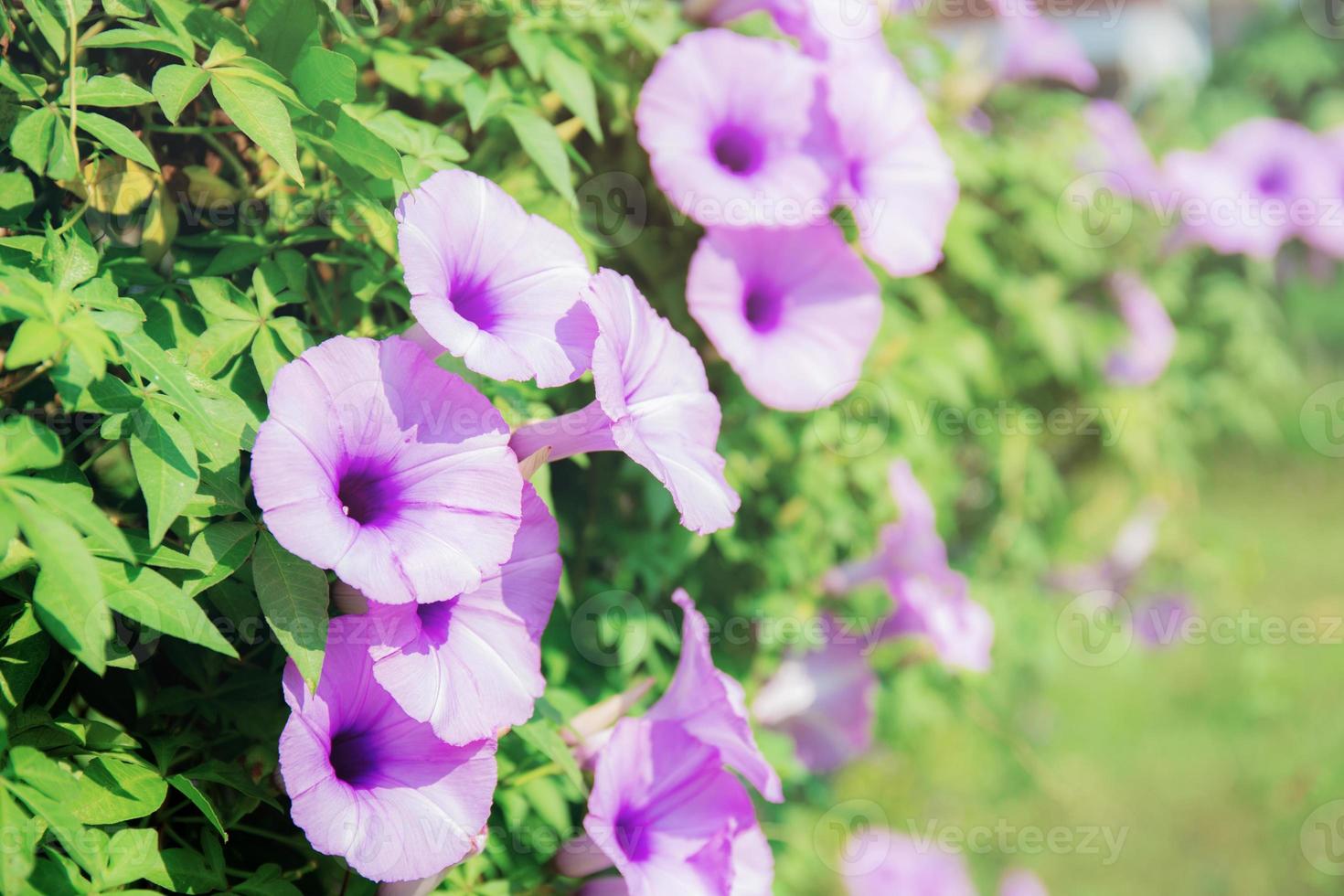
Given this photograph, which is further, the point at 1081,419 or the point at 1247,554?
the point at 1247,554

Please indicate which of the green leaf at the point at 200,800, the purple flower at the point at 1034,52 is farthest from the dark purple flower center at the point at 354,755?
the purple flower at the point at 1034,52

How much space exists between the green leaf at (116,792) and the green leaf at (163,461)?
0.76ft

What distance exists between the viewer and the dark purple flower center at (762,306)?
5.13 feet

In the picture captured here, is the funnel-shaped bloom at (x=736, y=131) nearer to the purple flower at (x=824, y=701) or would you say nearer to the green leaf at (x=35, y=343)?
the green leaf at (x=35, y=343)

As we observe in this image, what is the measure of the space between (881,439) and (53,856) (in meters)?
1.50

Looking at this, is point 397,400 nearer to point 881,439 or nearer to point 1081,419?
point 881,439

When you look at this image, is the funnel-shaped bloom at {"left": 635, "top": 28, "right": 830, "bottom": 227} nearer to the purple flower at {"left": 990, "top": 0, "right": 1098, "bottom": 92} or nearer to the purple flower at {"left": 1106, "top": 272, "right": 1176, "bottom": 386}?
the purple flower at {"left": 990, "top": 0, "right": 1098, "bottom": 92}

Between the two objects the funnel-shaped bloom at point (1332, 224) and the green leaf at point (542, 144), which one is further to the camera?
the funnel-shaped bloom at point (1332, 224)

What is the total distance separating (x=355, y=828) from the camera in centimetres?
98

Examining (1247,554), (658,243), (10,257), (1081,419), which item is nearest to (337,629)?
(10,257)

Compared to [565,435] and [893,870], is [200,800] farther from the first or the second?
[893,870]

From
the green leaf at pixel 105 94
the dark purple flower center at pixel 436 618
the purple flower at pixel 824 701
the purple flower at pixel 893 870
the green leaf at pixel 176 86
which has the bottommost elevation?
the purple flower at pixel 893 870

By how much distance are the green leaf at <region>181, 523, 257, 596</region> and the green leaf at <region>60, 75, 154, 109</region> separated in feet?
1.32

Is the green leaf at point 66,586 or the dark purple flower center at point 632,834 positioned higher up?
the green leaf at point 66,586
